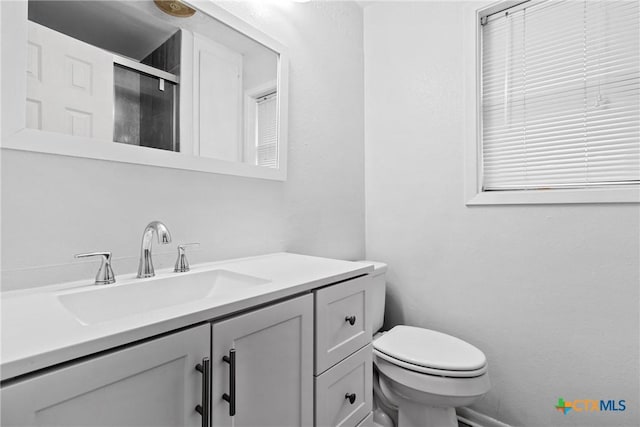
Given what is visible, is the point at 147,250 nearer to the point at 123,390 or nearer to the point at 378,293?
the point at 123,390

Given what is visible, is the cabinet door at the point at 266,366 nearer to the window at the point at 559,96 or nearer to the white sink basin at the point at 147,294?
the white sink basin at the point at 147,294

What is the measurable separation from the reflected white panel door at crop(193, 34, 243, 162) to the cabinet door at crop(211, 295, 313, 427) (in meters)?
0.63

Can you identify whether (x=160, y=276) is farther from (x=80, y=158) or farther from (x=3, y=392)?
(x=3, y=392)

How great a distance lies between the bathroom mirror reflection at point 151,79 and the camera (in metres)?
0.79

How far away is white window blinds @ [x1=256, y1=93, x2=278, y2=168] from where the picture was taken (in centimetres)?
126

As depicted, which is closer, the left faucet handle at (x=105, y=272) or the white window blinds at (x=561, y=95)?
the left faucet handle at (x=105, y=272)

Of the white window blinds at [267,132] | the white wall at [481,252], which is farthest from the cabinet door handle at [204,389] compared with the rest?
the white wall at [481,252]

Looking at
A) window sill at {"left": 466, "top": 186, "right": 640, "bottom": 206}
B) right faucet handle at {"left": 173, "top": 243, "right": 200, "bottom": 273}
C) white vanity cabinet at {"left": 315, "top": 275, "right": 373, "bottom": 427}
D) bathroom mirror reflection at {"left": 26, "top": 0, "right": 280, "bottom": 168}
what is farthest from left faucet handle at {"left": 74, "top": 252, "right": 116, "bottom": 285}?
window sill at {"left": 466, "top": 186, "right": 640, "bottom": 206}

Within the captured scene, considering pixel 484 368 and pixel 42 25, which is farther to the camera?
pixel 484 368

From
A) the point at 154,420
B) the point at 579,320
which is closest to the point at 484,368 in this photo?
the point at 579,320

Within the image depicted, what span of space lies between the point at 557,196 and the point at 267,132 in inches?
48.2

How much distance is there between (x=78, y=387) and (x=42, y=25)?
85 centimetres

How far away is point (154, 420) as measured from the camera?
1.77ft

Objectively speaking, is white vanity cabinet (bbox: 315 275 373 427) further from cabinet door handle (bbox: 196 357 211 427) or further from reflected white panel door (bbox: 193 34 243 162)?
reflected white panel door (bbox: 193 34 243 162)
